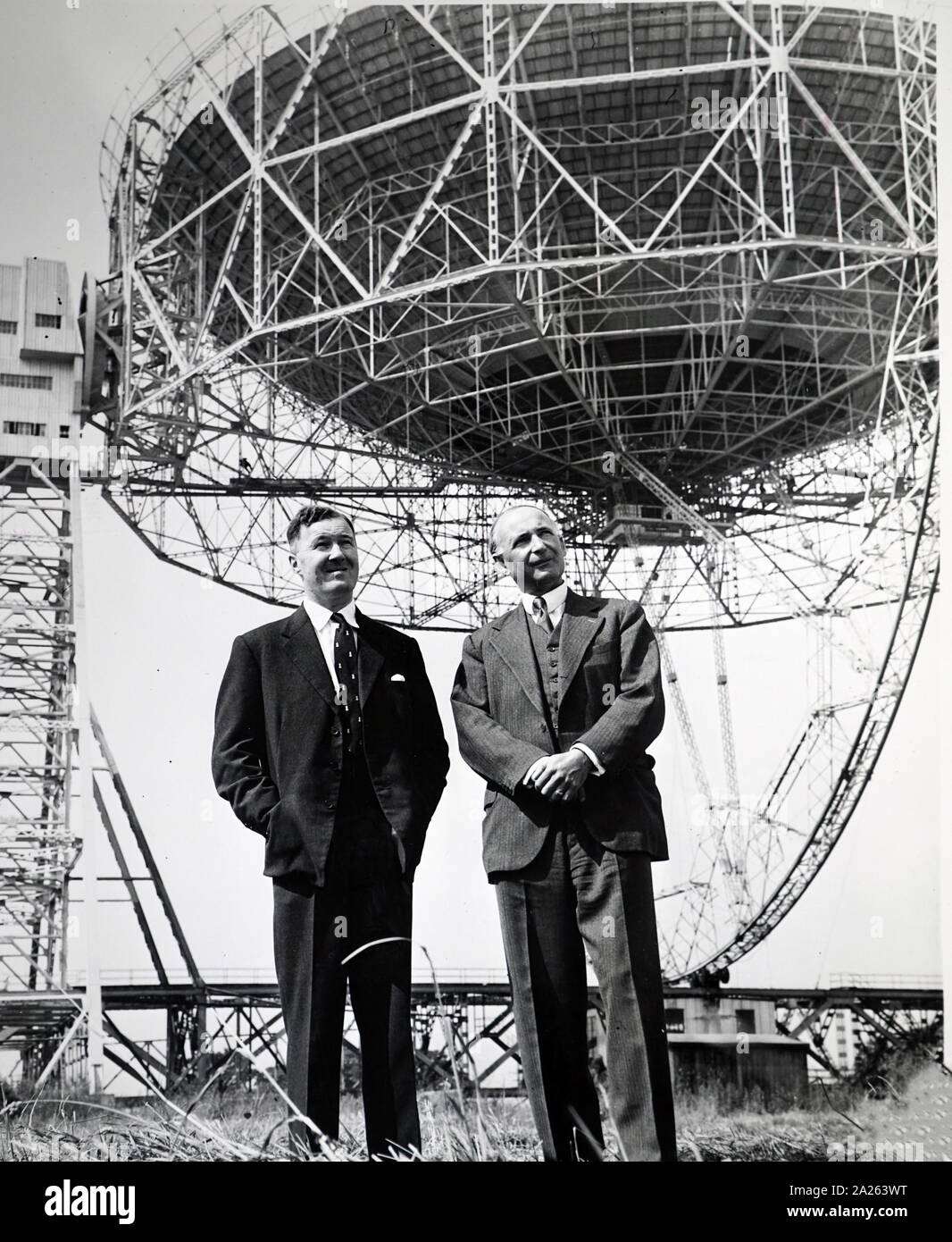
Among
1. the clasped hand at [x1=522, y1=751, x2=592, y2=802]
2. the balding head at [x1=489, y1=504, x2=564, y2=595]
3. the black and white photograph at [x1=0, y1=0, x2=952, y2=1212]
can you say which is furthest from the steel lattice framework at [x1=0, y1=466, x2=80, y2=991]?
the clasped hand at [x1=522, y1=751, x2=592, y2=802]

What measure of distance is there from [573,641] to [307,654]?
1486mm

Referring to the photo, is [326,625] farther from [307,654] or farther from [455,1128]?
[455,1128]

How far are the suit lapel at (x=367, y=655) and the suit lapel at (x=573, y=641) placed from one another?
3.44 feet

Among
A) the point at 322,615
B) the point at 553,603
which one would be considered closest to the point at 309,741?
the point at 322,615

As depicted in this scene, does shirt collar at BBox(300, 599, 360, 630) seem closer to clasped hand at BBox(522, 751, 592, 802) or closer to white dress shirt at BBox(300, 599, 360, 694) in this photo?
white dress shirt at BBox(300, 599, 360, 694)

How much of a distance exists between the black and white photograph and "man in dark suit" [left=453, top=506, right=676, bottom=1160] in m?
0.02

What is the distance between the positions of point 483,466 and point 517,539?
9819mm

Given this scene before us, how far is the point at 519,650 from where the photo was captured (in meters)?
8.42

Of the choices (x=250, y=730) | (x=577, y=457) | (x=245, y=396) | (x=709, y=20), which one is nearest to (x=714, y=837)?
(x=577, y=457)

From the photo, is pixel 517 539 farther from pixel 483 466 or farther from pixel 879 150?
pixel 483 466

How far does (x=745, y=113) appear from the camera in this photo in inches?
560

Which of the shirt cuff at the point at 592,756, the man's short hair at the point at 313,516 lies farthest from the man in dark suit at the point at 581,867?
the man's short hair at the point at 313,516

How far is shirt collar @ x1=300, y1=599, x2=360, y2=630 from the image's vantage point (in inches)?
340

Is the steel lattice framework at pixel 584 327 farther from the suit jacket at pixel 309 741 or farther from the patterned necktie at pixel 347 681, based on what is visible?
the patterned necktie at pixel 347 681
